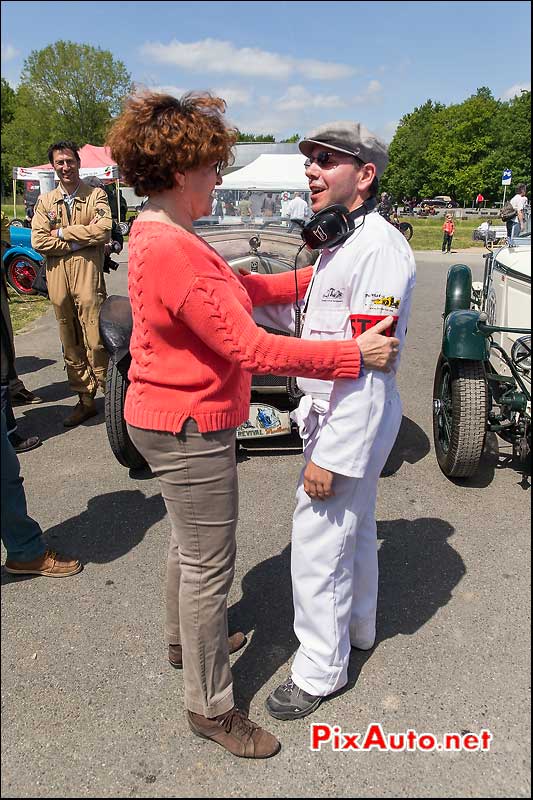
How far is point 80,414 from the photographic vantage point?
4.91m

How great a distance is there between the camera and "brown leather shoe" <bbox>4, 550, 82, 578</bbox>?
2.80 meters

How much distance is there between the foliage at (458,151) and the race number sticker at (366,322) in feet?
161

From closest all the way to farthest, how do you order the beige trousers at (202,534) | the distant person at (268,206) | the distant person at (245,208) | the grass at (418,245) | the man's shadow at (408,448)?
1. the beige trousers at (202,534)
2. the man's shadow at (408,448)
3. the distant person at (245,208)
4. the distant person at (268,206)
5. the grass at (418,245)

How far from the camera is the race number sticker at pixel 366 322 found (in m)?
1.74

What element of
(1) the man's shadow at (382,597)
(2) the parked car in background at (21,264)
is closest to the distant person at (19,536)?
(1) the man's shadow at (382,597)

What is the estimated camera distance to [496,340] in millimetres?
4211

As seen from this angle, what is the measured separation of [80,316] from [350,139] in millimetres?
3470

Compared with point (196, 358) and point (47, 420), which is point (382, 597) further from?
point (47, 420)

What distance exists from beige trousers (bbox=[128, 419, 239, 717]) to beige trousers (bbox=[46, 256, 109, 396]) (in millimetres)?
3181

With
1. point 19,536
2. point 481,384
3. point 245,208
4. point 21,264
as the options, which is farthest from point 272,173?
point 19,536

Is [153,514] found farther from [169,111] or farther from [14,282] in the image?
[14,282]

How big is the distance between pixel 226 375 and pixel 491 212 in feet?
160

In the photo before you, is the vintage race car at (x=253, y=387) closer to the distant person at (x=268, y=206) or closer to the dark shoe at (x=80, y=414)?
the dark shoe at (x=80, y=414)

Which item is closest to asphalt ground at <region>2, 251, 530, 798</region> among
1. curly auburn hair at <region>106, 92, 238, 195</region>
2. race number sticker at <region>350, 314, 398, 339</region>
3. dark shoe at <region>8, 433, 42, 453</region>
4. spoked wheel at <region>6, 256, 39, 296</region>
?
dark shoe at <region>8, 433, 42, 453</region>
